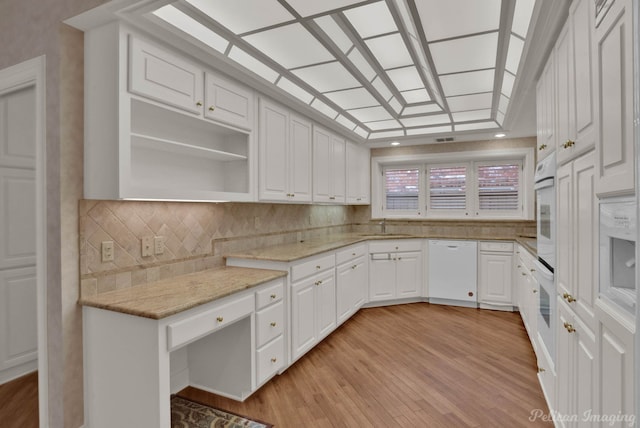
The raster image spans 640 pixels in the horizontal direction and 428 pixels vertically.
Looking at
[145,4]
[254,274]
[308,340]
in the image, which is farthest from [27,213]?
[308,340]

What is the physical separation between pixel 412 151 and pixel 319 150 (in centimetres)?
200

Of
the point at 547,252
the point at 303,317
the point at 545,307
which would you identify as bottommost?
the point at 303,317

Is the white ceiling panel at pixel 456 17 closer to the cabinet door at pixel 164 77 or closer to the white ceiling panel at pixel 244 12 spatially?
the white ceiling panel at pixel 244 12

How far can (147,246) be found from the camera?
2154 millimetres

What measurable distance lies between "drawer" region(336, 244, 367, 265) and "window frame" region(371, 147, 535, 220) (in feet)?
4.21

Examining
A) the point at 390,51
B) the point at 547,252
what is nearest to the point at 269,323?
the point at 547,252

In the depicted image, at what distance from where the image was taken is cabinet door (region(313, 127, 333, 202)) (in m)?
3.65

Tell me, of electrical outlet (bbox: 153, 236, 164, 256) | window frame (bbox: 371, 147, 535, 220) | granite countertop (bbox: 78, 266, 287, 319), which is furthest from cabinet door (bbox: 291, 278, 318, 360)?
window frame (bbox: 371, 147, 535, 220)

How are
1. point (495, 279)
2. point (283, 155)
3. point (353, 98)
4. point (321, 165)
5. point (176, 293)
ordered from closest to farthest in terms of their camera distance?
point (176, 293) < point (283, 155) < point (353, 98) < point (321, 165) < point (495, 279)

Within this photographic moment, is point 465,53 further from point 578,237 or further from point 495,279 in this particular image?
point 495,279

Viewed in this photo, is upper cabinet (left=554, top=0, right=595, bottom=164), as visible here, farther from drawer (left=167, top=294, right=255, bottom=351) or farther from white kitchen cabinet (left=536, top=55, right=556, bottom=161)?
drawer (left=167, top=294, right=255, bottom=351)

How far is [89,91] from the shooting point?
183 centimetres

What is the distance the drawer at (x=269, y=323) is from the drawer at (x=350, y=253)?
113cm

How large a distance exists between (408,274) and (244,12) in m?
3.74
